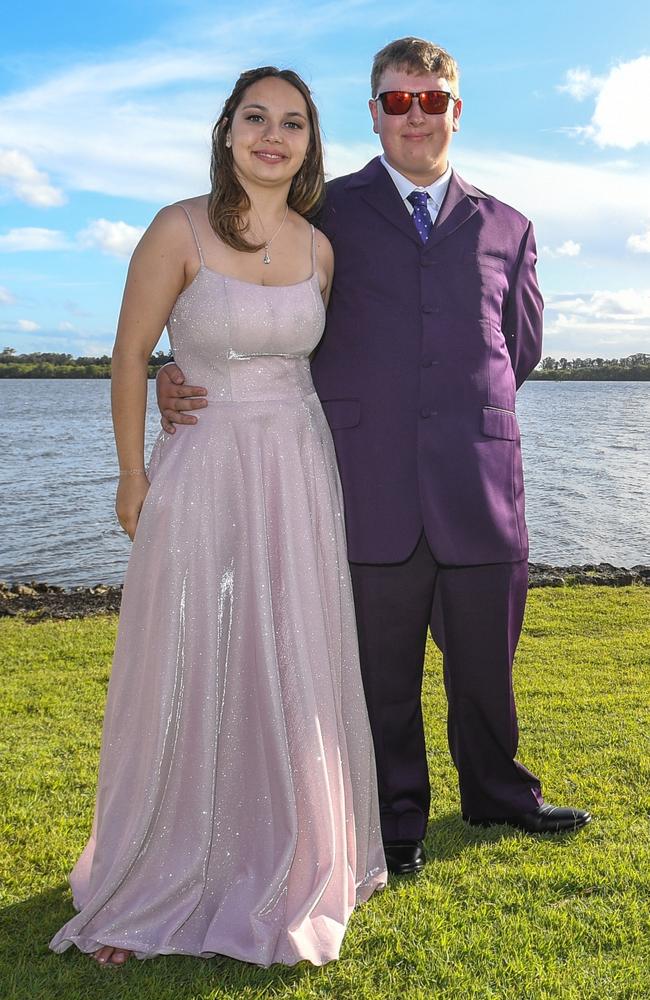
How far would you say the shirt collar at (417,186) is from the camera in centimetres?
357

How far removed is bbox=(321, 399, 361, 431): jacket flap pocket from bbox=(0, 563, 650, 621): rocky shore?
7.44 metres

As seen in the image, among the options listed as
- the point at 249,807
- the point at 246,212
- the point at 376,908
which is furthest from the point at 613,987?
the point at 246,212

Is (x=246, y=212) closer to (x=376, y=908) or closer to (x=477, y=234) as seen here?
(x=477, y=234)

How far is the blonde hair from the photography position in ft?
11.3

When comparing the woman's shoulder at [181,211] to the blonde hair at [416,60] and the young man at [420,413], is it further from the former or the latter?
the blonde hair at [416,60]

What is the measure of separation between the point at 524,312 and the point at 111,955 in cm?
267

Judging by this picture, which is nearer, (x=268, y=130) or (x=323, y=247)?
(x=268, y=130)

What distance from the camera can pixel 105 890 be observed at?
2896 mm

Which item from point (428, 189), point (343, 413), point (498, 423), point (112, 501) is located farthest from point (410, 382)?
point (112, 501)

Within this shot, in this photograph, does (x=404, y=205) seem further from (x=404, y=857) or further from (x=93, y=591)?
(x=93, y=591)

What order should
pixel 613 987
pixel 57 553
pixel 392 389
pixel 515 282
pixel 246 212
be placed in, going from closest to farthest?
pixel 613 987 < pixel 246 212 < pixel 392 389 < pixel 515 282 < pixel 57 553

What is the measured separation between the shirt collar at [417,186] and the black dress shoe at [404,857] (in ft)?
7.80

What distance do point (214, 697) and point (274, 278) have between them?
4.31 feet

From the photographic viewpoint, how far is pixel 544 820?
153 inches
